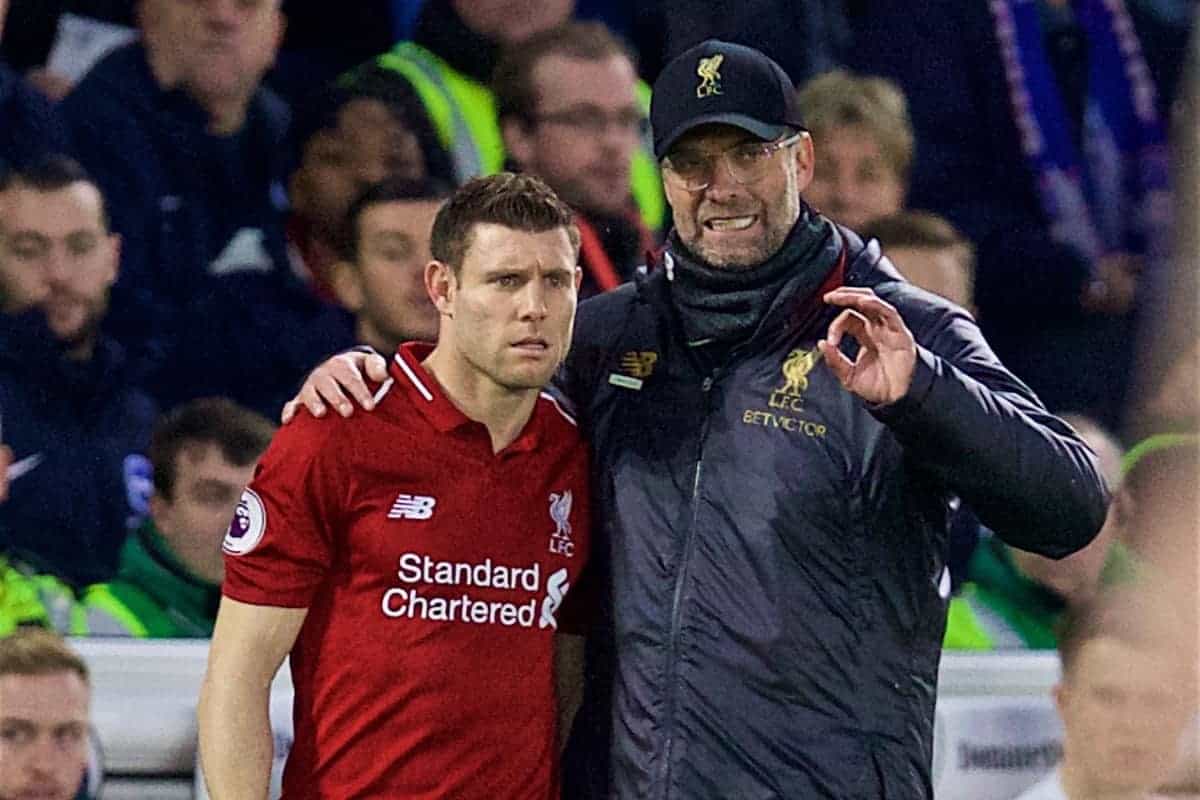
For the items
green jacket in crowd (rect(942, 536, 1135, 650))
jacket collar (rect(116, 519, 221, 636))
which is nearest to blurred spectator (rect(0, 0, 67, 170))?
jacket collar (rect(116, 519, 221, 636))

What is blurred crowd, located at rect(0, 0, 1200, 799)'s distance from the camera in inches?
155

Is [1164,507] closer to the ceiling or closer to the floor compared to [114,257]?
closer to the floor

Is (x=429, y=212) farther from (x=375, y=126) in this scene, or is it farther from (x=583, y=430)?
(x=583, y=430)

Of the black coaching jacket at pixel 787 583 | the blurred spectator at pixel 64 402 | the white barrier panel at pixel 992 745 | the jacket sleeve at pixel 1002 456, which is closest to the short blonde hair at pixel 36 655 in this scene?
the blurred spectator at pixel 64 402

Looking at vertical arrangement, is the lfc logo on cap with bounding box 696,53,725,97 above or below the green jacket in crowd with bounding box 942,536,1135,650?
above

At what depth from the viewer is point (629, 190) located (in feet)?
14.2

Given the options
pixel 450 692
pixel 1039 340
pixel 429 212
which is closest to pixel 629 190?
pixel 429 212

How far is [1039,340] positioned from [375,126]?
1.57m

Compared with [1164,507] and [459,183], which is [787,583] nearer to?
[459,183]

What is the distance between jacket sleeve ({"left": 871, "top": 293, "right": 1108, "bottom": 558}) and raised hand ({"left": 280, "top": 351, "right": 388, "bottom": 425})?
0.67m

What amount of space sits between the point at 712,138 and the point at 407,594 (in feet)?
2.25

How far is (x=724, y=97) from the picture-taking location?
2564mm

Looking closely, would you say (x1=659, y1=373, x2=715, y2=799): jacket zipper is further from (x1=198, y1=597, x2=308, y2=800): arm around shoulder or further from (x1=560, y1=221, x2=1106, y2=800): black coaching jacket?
(x1=198, y1=597, x2=308, y2=800): arm around shoulder

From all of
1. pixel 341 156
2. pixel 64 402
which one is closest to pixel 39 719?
pixel 64 402
